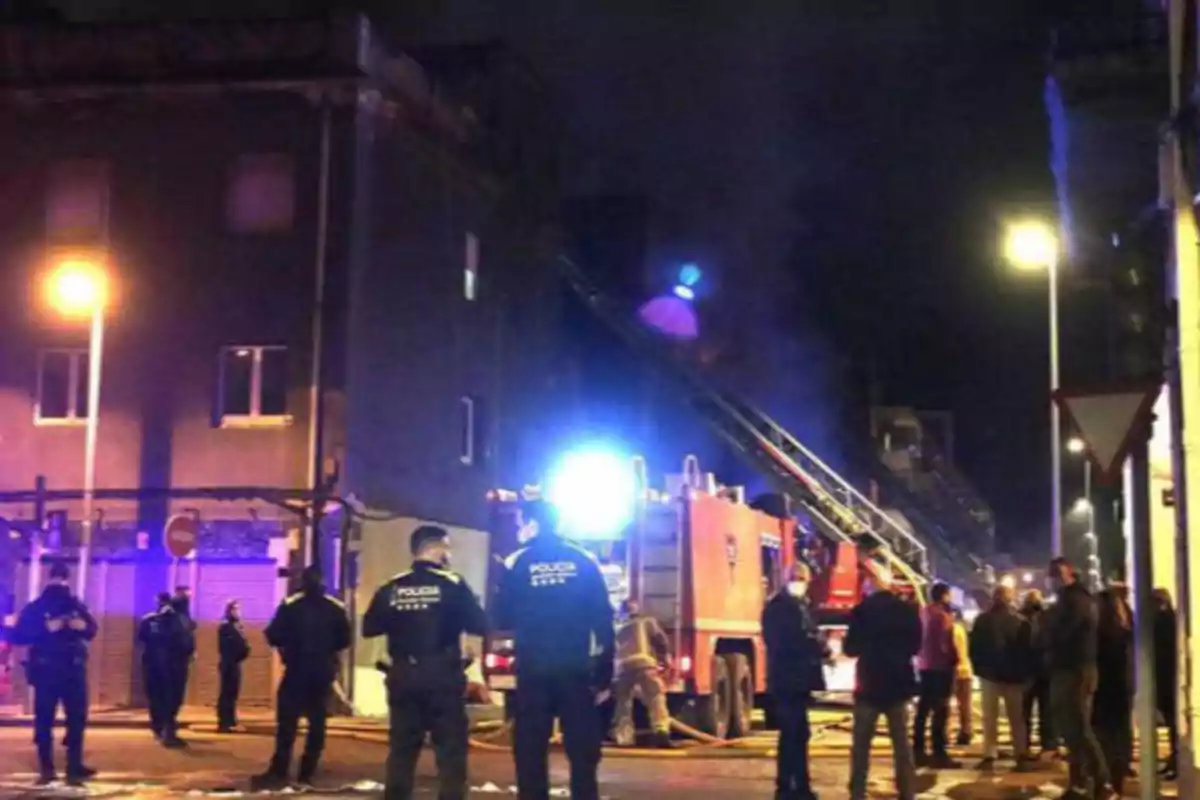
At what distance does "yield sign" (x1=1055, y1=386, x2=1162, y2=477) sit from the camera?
372 inches

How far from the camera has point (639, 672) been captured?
52.5 ft

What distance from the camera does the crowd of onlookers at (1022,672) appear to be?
10859 millimetres

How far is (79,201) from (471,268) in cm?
748

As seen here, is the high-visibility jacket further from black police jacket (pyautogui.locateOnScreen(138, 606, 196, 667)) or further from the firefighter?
black police jacket (pyautogui.locateOnScreen(138, 606, 196, 667))

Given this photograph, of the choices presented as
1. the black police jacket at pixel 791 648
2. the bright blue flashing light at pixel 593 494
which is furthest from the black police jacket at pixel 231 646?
the black police jacket at pixel 791 648

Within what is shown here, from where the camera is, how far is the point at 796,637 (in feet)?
37.2

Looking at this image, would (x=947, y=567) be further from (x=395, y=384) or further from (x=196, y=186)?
(x=196, y=186)

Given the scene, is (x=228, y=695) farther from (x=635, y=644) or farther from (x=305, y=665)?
(x=305, y=665)

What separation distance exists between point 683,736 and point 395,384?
455 inches

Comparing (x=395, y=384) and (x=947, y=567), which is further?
(x=947, y=567)

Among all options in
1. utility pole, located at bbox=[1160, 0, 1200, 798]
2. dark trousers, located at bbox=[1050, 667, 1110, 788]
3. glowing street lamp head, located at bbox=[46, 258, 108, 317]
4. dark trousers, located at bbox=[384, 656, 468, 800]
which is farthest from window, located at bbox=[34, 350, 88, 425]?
utility pole, located at bbox=[1160, 0, 1200, 798]

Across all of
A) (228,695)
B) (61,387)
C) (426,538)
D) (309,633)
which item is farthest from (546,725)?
(61,387)

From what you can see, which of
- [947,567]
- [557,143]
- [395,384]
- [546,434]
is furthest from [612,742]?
[947,567]

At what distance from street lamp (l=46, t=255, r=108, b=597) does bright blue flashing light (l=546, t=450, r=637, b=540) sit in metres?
9.20
